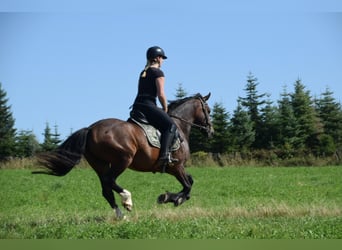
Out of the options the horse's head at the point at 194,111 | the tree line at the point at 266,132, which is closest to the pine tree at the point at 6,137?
the tree line at the point at 266,132

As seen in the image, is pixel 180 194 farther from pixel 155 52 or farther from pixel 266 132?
pixel 266 132

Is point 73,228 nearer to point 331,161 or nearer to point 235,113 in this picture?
point 235,113

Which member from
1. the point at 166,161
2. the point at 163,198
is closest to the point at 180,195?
the point at 163,198

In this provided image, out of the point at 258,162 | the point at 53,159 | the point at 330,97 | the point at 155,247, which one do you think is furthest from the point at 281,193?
the point at 155,247

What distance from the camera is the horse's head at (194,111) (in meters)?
10.1

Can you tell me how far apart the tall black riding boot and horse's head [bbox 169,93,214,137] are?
0.95 metres

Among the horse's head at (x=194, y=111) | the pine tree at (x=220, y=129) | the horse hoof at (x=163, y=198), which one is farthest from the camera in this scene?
the pine tree at (x=220, y=129)

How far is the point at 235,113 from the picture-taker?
55.0ft

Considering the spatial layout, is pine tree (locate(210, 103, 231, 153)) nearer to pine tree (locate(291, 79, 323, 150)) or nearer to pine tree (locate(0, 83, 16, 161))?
pine tree (locate(291, 79, 323, 150))

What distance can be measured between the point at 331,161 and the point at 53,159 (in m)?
19.7

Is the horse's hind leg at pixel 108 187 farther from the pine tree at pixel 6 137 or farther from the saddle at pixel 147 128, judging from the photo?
the pine tree at pixel 6 137

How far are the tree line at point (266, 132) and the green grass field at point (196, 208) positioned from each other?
1.26 m

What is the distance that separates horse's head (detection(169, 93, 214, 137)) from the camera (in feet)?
33.0

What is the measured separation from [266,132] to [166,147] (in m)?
12.5
